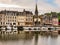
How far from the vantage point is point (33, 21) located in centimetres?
2644

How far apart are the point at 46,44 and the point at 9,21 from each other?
14.0 m

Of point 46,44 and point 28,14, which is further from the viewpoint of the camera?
point 28,14

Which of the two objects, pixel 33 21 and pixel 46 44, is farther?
pixel 33 21

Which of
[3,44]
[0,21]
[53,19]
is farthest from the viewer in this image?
[53,19]

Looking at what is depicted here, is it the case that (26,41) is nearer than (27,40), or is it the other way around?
(26,41)

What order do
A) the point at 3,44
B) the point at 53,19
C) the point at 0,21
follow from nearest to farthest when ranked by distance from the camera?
the point at 3,44
the point at 0,21
the point at 53,19

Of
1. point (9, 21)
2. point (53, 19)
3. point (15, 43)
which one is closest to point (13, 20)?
point (9, 21)

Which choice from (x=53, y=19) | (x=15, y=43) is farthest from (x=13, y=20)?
(x=15, y=43)

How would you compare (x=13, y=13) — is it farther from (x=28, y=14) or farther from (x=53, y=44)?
(x=53, y=44)

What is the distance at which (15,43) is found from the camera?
1187cm

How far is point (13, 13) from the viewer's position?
25.9m

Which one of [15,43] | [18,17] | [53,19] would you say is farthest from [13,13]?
[15,43]

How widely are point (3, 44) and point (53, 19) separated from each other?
17.1 metres

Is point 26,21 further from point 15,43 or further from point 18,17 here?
point 15,43
